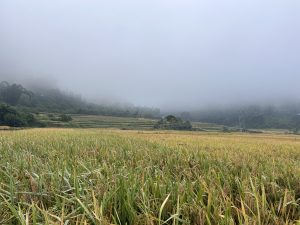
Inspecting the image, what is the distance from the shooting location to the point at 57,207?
124 inches

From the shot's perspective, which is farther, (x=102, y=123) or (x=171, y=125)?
(x=102, y=123)

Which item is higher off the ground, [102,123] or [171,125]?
[102,123]

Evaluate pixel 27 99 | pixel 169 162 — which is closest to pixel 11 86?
pixel 27 99

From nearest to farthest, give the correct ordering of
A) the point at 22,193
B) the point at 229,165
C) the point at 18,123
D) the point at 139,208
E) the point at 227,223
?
the point at 227,223
the point at 139,208
the point at 22,193
the point at 229,165
the point at 18,123

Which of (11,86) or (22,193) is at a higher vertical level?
(11,86)

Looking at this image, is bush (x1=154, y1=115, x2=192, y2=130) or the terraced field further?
bush (x1=154, y1=115, x2=192, y2=130)

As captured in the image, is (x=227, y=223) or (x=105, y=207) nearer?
(x=227, y=223)

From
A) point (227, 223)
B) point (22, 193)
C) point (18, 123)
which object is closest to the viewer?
point (227, 223)

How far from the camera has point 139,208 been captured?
122 inches

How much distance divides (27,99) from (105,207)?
198065mm

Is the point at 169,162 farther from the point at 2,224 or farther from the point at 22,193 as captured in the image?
the point at 2,224

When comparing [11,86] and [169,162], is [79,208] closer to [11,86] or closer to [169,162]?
[169,162]

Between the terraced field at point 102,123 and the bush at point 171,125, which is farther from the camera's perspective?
the bush at point 171,125

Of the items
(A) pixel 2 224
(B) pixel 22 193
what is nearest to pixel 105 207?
(A) pixel 2 224
